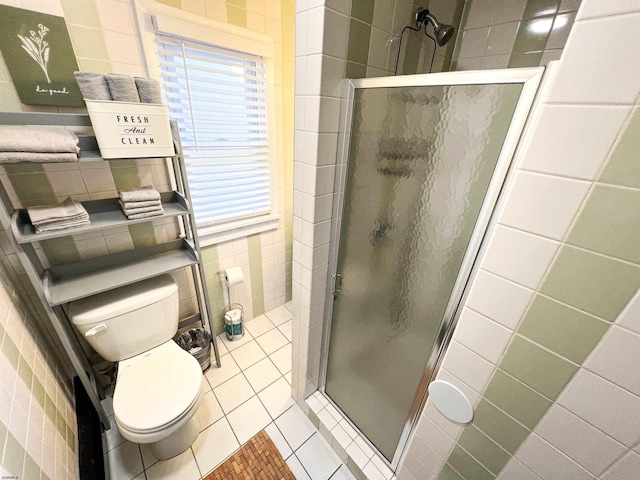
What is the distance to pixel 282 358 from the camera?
1876 millimetres

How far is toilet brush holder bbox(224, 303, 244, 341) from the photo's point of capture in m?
1.90

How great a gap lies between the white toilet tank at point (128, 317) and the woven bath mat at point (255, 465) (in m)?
0.72

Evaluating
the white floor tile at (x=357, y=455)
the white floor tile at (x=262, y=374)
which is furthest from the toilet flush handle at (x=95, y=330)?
the white floor tile at (x=357, y=455)

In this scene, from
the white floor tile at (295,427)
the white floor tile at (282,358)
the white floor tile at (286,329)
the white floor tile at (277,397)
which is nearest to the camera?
the white floor tile at (295,427)

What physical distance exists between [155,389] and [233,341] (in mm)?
808

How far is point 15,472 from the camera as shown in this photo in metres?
0.65

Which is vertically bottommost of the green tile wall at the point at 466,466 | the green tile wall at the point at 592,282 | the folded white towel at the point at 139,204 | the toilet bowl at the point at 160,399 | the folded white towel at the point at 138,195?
the toilet bowl at the point at 160,399

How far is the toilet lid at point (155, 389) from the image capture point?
1.08 meters

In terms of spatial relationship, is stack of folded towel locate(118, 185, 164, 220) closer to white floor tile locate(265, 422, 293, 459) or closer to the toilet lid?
the toilet lid

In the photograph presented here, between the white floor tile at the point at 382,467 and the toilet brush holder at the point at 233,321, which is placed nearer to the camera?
the white floor tile at the point at 382,467

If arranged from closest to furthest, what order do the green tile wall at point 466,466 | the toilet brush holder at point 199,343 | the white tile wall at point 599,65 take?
the white tile wall at point 599,65 < the green tile wall at point 466,466 < the toilet brush holder at point 199,343

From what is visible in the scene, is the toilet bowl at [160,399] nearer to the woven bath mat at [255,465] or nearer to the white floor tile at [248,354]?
the woven bath mat at [255,465]

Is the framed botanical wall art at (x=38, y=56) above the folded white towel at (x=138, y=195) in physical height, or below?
above

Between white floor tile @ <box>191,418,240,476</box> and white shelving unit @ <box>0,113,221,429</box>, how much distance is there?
52 centimetres
